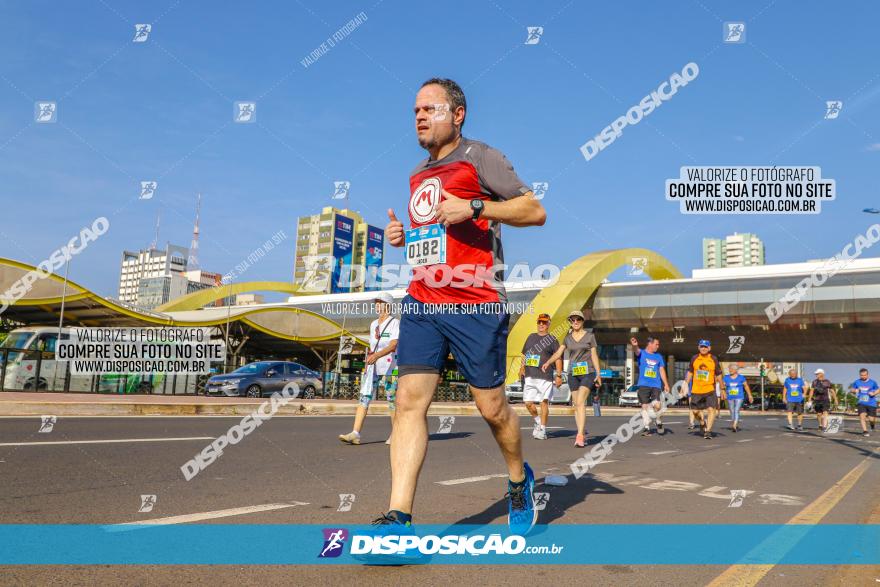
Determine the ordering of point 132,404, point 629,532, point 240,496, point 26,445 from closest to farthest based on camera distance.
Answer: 1. point 629,532
2. point 240,496
3. point 26,445
4. point 132,404

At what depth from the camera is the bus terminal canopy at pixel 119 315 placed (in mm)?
24172

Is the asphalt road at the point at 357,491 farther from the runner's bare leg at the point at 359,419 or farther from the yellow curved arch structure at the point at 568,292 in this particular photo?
the yellow curved arch structure at the point at 568,292

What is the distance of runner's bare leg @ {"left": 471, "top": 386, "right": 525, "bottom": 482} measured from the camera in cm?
323

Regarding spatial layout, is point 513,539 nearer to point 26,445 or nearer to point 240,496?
point 240,496

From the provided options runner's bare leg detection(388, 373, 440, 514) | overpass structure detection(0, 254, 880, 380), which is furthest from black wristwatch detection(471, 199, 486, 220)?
overpass structure detection(0, 254, 880, 380)

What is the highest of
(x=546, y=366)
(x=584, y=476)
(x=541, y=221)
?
(x=541, y=221)

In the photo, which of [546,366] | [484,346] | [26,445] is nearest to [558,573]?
[484,346]

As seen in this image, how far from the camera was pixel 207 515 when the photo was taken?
3598 mm

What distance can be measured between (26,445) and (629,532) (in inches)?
211

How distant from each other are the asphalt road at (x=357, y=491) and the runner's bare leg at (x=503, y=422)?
57 centimetres

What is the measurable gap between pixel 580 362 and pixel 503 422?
7.49 metres

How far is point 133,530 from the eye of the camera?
10.4 feet

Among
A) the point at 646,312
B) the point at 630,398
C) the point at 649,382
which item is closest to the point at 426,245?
the point at 649,382

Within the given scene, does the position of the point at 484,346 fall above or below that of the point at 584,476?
above
